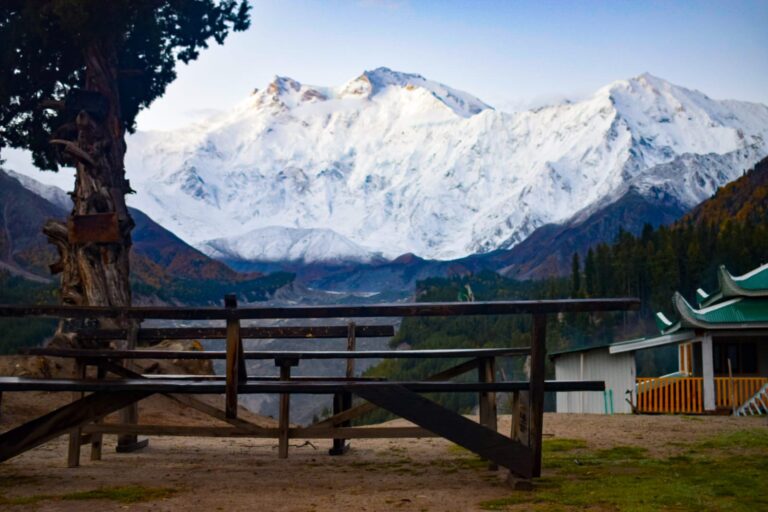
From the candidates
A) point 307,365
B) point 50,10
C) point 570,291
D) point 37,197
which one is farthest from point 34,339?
point 37,197

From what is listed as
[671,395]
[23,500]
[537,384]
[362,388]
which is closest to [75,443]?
[23,500]

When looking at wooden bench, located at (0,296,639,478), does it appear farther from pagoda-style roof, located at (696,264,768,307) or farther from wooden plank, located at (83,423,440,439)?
pagoda-style roof, located at (696,264,768,307)

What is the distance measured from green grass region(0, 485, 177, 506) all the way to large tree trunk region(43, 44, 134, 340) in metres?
10.8

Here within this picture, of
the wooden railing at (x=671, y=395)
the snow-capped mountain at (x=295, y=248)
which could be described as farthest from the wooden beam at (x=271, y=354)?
the snow-capped mountain at (x=295, y=248)

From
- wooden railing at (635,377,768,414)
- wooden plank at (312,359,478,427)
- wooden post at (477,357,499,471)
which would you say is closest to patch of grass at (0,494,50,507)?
wooden plank at (312,359,478,427)

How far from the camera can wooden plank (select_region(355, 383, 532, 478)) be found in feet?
21.1

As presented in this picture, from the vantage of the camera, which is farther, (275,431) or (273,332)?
(273,332)

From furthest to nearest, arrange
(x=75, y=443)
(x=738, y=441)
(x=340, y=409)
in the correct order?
(x=340, y=409) → (x=738, y=441) → (x=75, y=443)

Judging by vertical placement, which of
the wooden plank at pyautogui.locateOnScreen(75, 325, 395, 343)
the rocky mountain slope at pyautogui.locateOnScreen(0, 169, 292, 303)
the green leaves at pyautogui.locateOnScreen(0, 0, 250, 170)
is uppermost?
the rocky mountain slope at pyautogui.locateOnScreen(0, 169, 292, 303)

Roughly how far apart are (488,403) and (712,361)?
18.4 metres

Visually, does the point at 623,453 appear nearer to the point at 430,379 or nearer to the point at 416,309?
the point at 430,379

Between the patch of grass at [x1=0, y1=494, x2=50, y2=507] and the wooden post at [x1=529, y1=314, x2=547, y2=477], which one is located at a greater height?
the wooden post at [x1=529, y1=314, x2=547, y2=477]

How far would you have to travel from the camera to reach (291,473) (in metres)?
7.86

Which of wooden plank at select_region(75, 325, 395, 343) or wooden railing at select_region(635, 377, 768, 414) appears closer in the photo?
wooden plank at select_region(75, 325, 395, 343)
